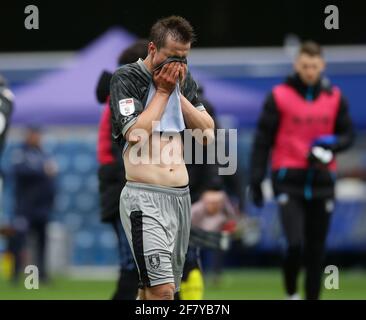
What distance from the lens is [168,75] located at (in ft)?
23.2

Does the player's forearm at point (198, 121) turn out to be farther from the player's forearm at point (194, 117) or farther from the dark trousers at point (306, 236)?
the dark trousers at point (306, 236)

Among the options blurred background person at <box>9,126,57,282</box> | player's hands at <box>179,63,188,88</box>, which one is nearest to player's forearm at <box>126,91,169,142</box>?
player's hands at <box>179,63,188,88</box>

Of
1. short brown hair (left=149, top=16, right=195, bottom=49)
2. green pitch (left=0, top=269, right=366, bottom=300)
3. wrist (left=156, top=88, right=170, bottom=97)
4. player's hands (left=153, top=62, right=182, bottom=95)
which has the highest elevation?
short brown hair (left=149, top=16, right=195, bottom=49)

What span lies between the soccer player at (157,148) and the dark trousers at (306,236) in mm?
3083

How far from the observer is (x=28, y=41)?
79.6 feet

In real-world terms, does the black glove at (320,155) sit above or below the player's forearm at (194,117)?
below

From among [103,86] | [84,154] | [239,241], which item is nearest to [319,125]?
[103,86]

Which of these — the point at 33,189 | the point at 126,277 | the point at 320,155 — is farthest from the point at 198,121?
the point at 33,189

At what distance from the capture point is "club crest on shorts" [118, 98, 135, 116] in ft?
23.4

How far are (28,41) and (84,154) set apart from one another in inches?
188

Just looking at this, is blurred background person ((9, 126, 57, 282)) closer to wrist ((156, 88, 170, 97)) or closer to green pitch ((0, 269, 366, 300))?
green pitch ((0, 269, 366, 300))

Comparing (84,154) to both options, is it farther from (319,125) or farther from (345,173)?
(319,125)

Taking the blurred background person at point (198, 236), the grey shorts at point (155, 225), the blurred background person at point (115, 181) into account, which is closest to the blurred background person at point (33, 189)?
the blurred background person at point (198, 236)

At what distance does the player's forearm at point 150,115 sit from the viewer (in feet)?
23.1
